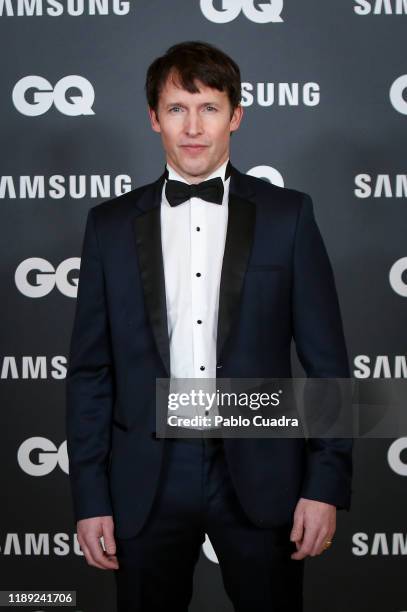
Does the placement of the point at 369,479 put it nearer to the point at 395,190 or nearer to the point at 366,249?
the point at 366,249

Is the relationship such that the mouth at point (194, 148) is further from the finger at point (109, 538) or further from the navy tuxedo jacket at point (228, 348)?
the finger at point (109, 538)

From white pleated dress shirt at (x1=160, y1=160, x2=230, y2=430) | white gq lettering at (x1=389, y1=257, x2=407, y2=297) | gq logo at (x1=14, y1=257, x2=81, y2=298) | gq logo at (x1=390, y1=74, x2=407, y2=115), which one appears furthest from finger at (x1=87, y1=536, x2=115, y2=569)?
gq logo at (x1=390, y1=74, x2=407, y2=115)

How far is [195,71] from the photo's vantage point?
179 centimetres

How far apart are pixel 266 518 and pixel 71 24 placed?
1924mm

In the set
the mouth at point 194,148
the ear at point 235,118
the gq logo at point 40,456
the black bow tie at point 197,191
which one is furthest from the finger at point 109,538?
the gq logo at point 40,456

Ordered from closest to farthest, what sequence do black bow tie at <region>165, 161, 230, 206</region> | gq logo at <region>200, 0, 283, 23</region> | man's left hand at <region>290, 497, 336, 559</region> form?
man's left hand at <region>290, 497, 336, 559</region> → black bow tie at <region>165, 161, 230, 206</region> → gq logo at <region>200, 0, 283, 23</region>

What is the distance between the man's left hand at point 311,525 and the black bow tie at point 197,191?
2.47 ft

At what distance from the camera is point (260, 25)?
270cm

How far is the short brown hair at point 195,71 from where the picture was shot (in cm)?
179

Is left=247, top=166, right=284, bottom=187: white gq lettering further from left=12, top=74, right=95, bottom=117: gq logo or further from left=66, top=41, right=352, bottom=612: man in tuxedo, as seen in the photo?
left=66, top=41, right=352, bottom=612: man in tuxedo

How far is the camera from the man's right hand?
176 centimetres

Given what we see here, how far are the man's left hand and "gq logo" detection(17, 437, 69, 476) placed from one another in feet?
4.41

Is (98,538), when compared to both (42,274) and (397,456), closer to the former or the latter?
(42,274)

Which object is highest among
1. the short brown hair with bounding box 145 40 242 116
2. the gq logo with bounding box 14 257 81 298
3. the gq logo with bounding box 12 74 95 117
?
the gq logo with bounding box 12 74 95 117
